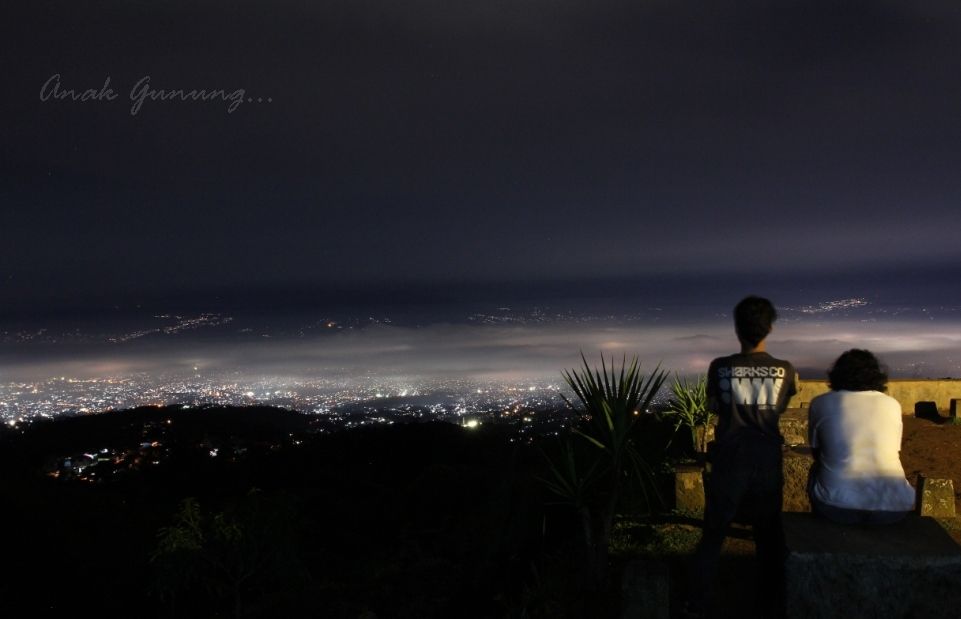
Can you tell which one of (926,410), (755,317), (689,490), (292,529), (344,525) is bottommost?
(344,525)

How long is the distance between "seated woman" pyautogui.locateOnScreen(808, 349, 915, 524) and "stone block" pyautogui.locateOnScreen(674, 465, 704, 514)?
2.74m

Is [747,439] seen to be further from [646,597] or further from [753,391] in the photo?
[646,597]

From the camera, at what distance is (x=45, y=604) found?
15.2 meters

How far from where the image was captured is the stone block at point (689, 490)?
20.0ft

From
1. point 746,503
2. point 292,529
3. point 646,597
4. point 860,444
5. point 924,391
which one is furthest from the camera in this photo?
point 924,391

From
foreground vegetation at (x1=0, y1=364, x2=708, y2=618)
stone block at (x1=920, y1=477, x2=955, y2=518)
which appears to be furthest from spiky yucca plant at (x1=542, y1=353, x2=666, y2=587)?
stone block at (x1=920, y1=477, x2=955, y2=518)

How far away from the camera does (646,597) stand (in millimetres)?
3602

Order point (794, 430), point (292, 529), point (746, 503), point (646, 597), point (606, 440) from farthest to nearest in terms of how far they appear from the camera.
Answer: point (292, 529) < point (794, 430) < point (606, 440) < point (646, 597) < point (746, 503)

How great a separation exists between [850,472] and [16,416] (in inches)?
3468

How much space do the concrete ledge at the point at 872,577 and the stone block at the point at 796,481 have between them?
→ 2150 millimetres

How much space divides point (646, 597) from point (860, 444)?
1.41 metres

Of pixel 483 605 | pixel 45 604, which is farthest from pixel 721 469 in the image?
pixel 45 604

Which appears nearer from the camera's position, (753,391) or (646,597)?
(753,391)

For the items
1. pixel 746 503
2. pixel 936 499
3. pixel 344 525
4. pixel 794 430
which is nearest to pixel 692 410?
pixel 794 430
